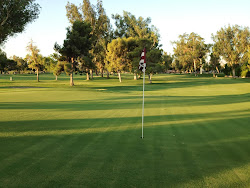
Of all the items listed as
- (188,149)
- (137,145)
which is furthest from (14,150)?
(188,149)

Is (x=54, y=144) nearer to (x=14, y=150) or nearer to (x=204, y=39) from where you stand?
(x=14, y=150)

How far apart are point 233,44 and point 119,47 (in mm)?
52939

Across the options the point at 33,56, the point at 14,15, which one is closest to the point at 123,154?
the point at 14,15

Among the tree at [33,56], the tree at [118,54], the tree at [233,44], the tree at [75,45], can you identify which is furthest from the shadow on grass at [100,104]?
the tree at [233,44]

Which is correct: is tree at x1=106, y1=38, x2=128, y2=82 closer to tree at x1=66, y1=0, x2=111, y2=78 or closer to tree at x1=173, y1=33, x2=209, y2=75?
tree at x1=66, y1=0, x2=111, y2=78

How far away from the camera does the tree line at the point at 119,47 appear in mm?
48688

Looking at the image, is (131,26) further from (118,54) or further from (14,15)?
(14,15)

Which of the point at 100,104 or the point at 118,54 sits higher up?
the point at 118,54

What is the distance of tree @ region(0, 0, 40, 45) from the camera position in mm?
21922

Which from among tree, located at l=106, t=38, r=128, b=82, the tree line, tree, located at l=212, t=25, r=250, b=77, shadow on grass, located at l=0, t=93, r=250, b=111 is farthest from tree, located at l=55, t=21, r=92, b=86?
tree, located at l=212, t=25, r=250, b=77

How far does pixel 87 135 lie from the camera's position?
8938 millimetres

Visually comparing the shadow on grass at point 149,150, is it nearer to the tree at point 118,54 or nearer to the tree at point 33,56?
the tree at point 118,54

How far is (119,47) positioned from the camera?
209ft

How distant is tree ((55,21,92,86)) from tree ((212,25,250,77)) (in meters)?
62.3
